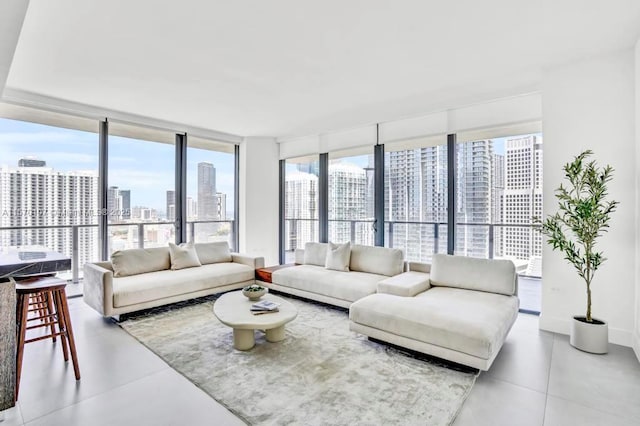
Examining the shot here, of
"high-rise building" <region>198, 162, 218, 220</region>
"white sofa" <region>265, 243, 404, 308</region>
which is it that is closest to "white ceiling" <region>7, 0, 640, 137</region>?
"high-rise building" <region>198, 162, 218, 220</region>

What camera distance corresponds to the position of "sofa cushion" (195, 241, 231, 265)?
5328 millimetres

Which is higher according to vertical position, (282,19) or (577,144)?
(282,19)

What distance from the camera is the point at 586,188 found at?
3.36 meters

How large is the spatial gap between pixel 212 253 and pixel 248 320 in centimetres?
272

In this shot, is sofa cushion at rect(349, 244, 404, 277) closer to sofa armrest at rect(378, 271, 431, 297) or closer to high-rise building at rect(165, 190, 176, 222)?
sofa armrest at rect(378, 271, 431, 297)

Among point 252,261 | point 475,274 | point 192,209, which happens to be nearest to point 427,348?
point 475,274

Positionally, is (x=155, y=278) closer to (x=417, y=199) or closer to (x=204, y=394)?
(x=204, y=394)

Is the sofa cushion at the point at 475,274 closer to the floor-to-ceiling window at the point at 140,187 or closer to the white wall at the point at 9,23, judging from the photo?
the white wall at the point at 9,23

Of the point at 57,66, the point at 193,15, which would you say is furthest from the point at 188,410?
the point at 57,66

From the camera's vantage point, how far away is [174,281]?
4.27 m

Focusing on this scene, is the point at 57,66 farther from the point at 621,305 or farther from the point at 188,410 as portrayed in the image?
the point at 621,305

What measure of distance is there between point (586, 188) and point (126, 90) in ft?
17.7

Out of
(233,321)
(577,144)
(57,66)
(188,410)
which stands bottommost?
(188,410)

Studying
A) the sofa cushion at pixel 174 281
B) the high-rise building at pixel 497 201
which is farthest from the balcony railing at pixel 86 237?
the high-rise building at pixel 497 201
